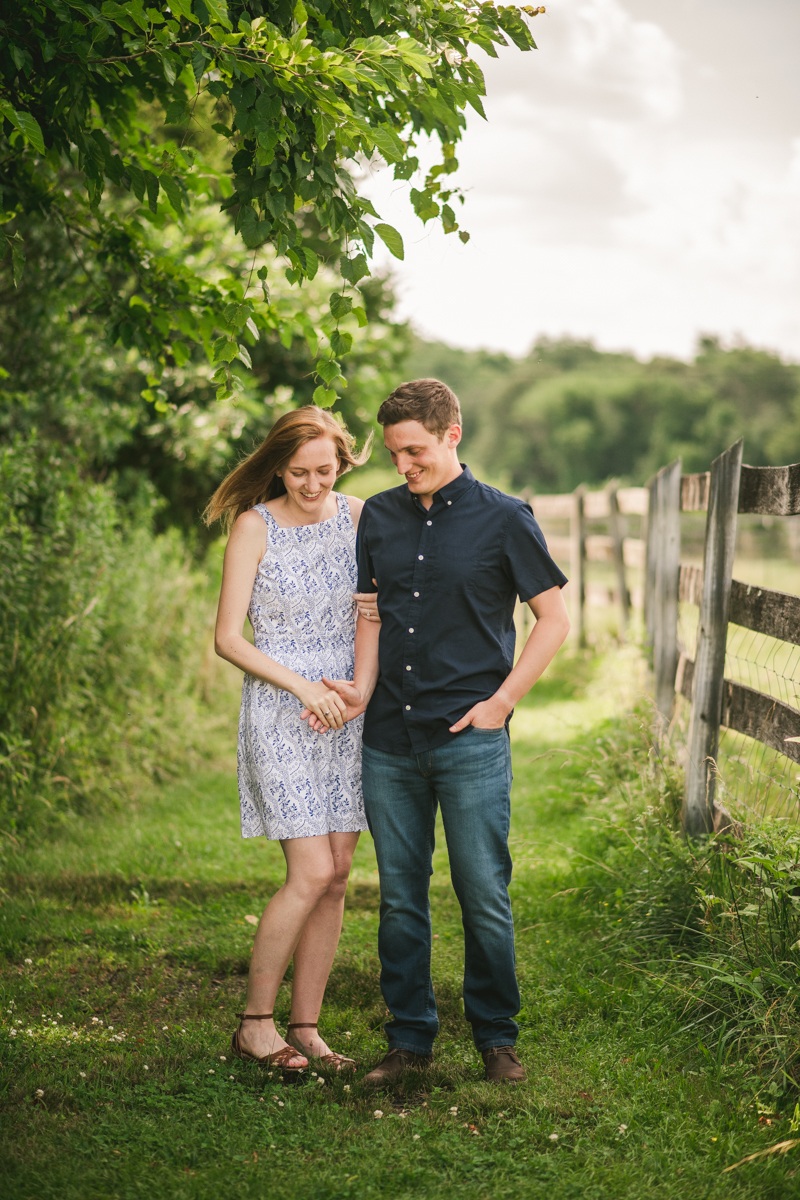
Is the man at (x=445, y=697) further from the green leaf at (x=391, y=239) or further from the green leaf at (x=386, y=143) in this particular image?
the green leaf at (x=386, y=143)

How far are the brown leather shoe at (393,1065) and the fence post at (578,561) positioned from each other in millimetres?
8436

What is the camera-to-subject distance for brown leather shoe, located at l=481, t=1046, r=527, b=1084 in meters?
3.10

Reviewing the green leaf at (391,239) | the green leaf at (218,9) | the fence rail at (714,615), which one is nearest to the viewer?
the green leaf at (218,9)

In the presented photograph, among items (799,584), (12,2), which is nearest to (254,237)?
(12,2)

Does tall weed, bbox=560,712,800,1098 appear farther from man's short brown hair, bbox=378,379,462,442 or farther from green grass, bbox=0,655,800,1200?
man's short brown hair, bbox=378,379,462,442

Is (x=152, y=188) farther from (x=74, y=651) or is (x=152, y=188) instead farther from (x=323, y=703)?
(x=74, y=651)

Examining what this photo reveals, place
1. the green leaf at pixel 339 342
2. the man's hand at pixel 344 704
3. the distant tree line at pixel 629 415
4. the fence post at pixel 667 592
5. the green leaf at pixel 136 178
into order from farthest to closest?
the distant tree line at pixel 629 415, the fence post at pixel 667 592, the green leaf at pixel 136 178, the green leaf at pixel 339 342, the man's hand at pixel 344 704

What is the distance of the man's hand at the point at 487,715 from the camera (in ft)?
10.00

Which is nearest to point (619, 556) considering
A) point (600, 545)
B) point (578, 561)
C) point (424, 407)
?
→ point (600, 545)

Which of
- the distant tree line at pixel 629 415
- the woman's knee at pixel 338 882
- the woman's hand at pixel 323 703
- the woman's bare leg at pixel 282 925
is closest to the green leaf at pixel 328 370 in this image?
the woman's hand at pixel 323 703

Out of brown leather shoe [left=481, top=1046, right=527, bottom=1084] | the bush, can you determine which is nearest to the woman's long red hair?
brown leather shoe [left=481, top=1046, right=527, bottom=1084]

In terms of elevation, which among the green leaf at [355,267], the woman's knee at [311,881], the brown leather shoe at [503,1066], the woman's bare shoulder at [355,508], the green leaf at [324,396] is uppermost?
the green leaf at [355,267]

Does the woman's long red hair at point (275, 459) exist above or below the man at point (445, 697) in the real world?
above

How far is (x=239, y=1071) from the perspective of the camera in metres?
3.21
